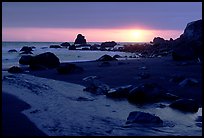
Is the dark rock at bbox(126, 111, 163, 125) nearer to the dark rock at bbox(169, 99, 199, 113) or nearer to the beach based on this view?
the beach

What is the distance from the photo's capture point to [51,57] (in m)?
28.1

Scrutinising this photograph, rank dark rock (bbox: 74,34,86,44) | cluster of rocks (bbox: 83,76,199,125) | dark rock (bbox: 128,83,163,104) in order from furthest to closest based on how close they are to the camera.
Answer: dark rock (bbox: 74,34,86,44) → dark rock (bbox: 128,83,163,104) → cluster of rocks (bbox: 83,76,199,125)

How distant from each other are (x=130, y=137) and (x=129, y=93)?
208 inches

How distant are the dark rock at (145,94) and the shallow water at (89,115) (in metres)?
0.53

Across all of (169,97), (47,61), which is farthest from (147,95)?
(47,61)

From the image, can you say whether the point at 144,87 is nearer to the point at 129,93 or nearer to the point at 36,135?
the point at 129,93

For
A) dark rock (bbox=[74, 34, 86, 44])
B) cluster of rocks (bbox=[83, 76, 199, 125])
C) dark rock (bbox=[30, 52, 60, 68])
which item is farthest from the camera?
dark rock (bbox=[74, 34, 86, 44])

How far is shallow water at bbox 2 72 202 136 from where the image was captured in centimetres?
830

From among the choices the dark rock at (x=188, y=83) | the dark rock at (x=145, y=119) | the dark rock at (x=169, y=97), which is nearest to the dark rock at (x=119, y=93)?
the dark rock at (x=169, y=97)

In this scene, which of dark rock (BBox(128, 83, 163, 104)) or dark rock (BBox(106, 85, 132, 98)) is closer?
dark rock (BBox(128, 83, 163, 104))

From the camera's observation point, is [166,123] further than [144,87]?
No

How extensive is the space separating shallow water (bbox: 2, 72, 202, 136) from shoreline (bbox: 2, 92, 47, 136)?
0.20 metres

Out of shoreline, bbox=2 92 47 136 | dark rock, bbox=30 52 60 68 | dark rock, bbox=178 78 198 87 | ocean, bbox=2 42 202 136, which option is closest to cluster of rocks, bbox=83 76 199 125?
ocean, bbox=2 42 202 136

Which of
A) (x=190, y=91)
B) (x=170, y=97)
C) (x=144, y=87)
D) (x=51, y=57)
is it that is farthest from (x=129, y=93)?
(x=51, y=57)
